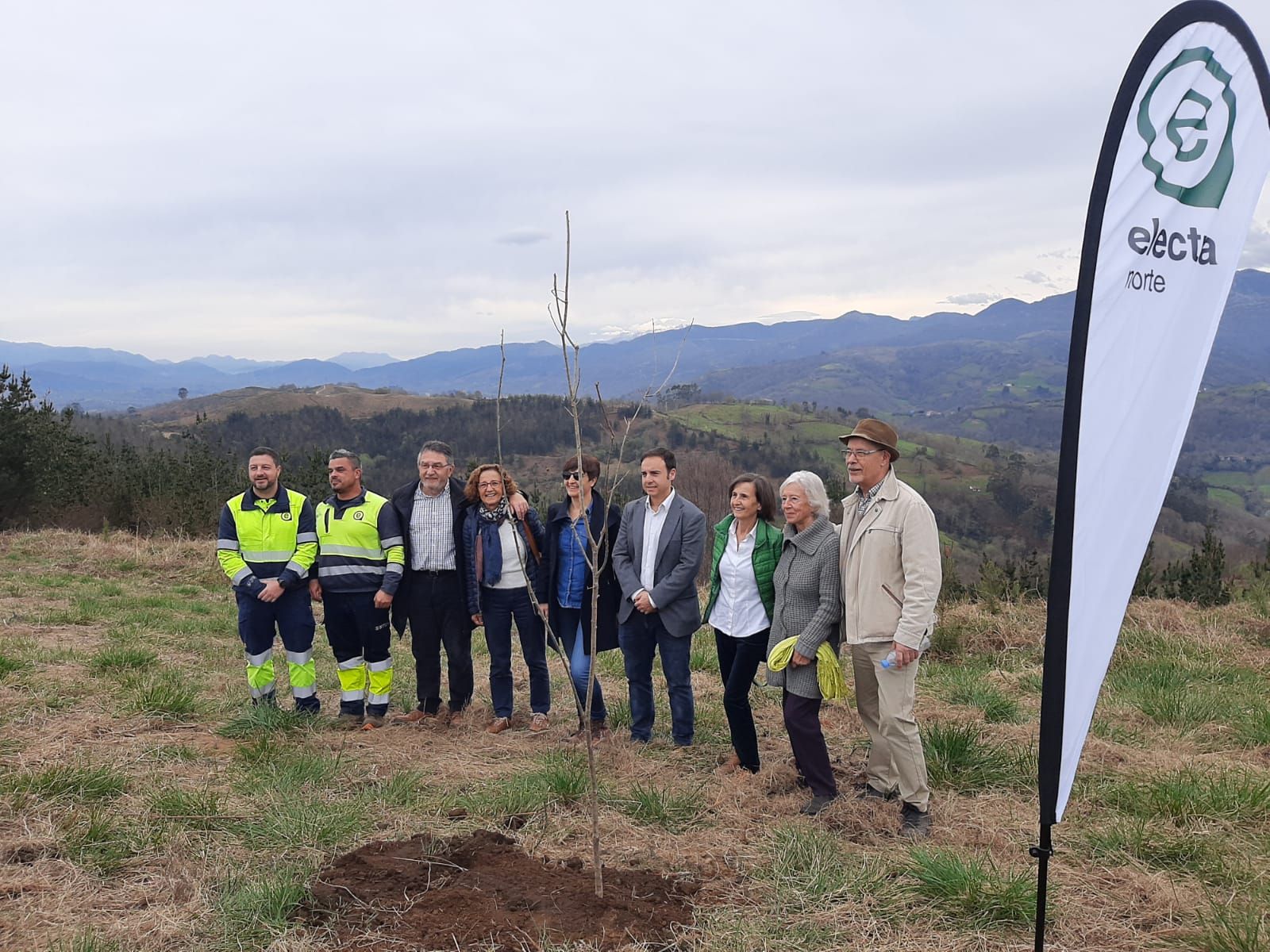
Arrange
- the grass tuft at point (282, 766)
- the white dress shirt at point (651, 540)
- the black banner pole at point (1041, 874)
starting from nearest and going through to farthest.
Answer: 1. the black banner pole at point (1041, 874)
2. the grass tuft at point (282, 766)
3. the white dress shirt at point (651, 540)

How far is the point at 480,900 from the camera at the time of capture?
351 cm

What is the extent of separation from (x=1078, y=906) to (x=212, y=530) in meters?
20.9

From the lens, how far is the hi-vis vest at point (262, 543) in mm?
5918

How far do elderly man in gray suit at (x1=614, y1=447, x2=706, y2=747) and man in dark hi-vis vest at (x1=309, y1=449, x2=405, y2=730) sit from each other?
1.69 meters

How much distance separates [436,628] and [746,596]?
251cm

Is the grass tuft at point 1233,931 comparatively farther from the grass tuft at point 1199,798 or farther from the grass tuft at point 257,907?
the grass tuft at point 257,907

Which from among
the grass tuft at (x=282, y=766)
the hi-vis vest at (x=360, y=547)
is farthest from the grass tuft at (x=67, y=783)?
the hi-vis vest at (x=360, y=547)

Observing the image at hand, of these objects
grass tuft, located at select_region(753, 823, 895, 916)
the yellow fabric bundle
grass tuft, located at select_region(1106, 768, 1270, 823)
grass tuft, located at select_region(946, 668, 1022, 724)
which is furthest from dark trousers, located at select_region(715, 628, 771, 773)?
grass tuft, located at select_region(946, 668, 1022, 724)

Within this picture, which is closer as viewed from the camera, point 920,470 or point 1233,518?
point 920,470

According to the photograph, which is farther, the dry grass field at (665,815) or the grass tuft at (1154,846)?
the grass tuft at (1154,846)

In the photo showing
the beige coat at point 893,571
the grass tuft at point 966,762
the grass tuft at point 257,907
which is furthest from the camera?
the grass tuft at point 966,762

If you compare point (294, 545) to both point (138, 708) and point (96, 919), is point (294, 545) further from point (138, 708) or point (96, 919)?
point (96, 919)

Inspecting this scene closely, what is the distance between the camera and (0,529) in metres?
20.4

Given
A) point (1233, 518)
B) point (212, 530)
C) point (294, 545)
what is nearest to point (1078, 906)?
point (294, 545)
